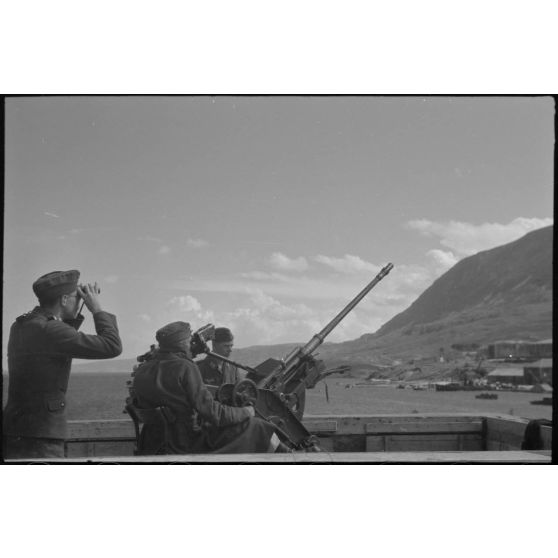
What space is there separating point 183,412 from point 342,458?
5.86 feet

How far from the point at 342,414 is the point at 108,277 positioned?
10.4 ft

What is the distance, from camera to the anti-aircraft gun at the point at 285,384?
1002cm

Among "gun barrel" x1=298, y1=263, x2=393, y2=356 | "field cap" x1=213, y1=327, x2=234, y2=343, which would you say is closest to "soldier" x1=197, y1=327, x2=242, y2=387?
"field cap" x1=213, y1=327, x2=234, y2=343

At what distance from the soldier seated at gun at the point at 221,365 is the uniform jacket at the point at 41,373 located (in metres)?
1.20

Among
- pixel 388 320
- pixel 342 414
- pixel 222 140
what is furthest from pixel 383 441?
pixel 222 140

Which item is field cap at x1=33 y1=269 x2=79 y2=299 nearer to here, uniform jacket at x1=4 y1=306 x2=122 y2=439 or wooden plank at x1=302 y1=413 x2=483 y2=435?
uniform jacket at x1=4 y1=306 x2=122 y2=439

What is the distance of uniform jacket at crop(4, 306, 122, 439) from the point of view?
9.77 m

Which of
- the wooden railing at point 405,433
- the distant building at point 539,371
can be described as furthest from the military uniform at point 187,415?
the distant building at point 539,371

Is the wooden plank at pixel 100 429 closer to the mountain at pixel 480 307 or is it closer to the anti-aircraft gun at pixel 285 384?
→ the anti-aircraft gun at pixel 285 384

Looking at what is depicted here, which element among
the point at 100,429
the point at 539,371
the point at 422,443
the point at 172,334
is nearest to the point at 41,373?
the point at 100,429

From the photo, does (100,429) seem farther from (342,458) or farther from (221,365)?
(342,458)

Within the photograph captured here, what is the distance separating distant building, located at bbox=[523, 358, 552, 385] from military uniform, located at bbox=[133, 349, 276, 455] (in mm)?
2995

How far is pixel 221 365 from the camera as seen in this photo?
10078 mm

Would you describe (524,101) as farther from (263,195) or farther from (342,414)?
(342,414)
